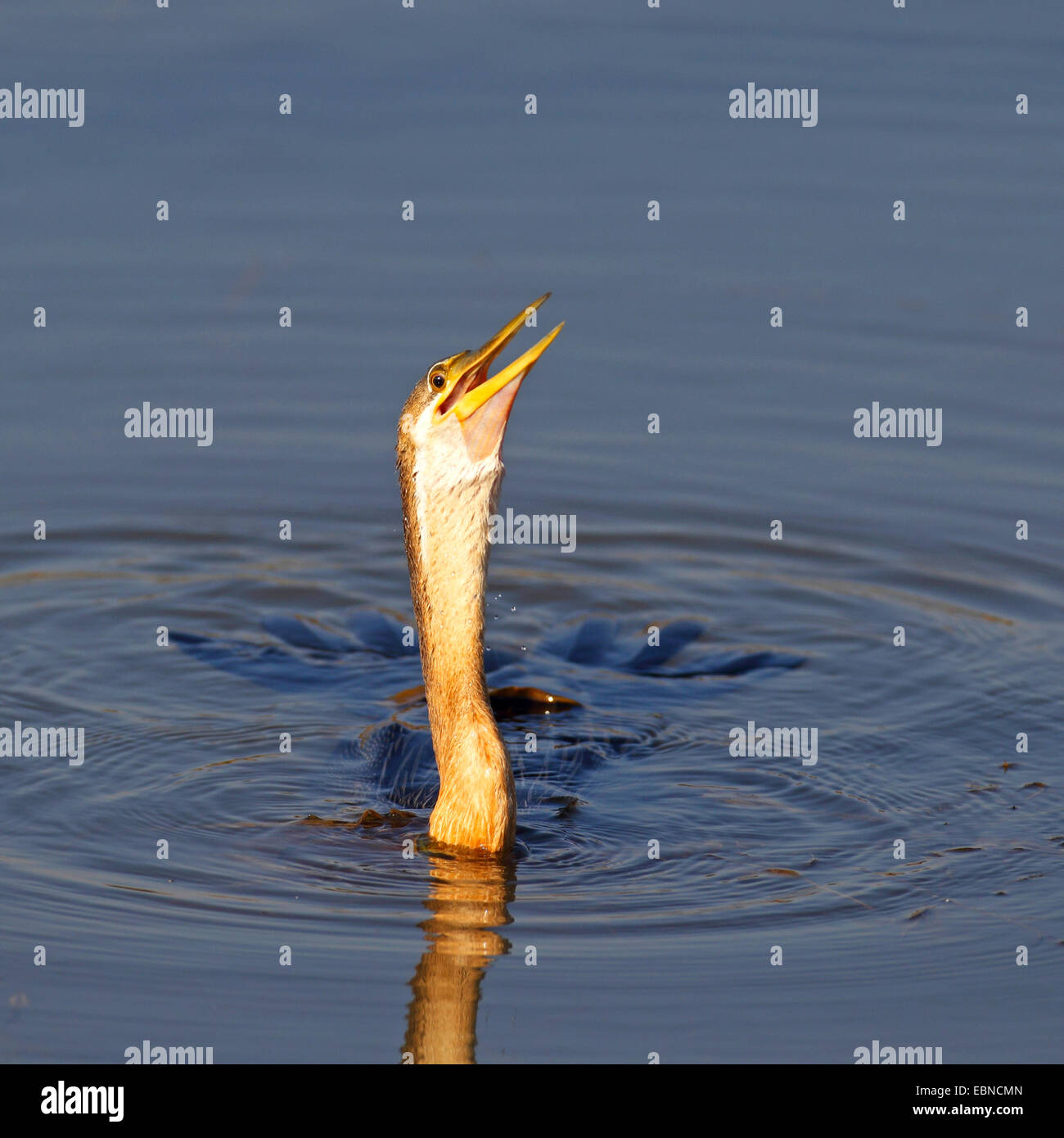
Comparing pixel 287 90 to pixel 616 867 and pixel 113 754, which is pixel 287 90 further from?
pixel 616 867

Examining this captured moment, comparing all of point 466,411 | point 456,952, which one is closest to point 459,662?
point 466,411

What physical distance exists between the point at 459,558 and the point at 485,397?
2.11 ft

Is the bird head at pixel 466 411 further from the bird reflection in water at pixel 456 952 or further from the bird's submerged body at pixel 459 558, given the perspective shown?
the bird reflection in water at pixel 456 952

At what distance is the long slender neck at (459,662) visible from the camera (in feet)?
24.0

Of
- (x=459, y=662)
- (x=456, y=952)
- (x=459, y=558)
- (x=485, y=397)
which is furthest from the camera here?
(x=459, y=662)

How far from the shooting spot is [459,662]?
298 inches

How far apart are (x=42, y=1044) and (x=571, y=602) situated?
4.74 m

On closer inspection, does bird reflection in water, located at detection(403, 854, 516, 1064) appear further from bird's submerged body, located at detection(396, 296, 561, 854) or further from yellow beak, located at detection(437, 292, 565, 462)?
yellow beak, located at detection(437, 292, 565, 462)

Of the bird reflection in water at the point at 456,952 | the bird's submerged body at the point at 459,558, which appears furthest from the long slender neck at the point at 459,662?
A: the bird reflection in water at the point at 456,952

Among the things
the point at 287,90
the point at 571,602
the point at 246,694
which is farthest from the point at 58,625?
the point at 287,90

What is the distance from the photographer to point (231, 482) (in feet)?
37.2

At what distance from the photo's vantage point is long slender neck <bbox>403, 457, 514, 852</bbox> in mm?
7324

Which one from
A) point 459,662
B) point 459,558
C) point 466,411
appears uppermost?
point 466,411

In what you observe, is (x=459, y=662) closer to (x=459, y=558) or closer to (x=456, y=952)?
(x=459, y=558)
